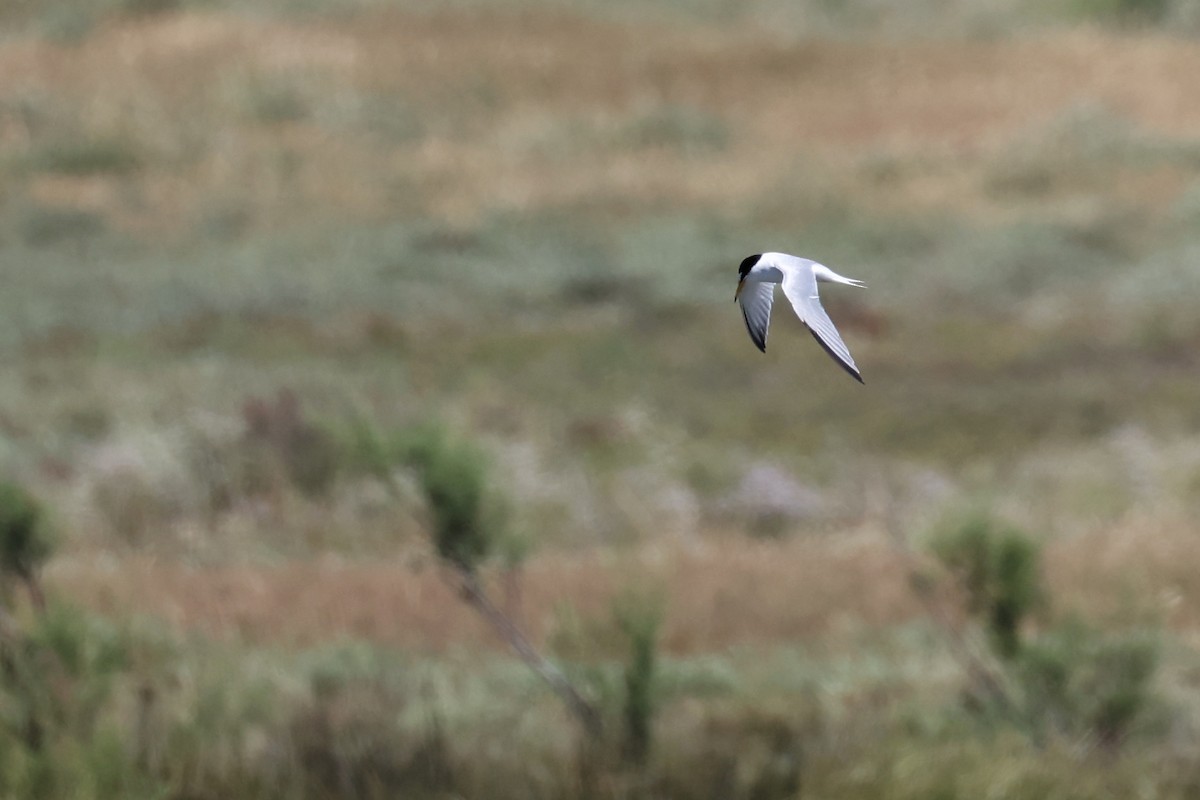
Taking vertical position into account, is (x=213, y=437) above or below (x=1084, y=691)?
below

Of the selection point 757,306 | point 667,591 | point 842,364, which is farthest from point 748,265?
point 667,591

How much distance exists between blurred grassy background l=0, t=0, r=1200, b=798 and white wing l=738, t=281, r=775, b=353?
2501 mm

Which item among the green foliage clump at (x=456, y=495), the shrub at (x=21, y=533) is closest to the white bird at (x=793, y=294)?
the green foliage clump at (x=456, y=495)

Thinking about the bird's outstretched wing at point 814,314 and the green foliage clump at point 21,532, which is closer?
the bird's outstretched wing at point 814,314

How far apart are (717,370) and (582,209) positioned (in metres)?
8.12

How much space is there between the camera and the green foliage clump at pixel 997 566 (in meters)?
6.27

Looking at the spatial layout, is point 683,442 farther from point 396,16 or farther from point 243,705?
point 396,16

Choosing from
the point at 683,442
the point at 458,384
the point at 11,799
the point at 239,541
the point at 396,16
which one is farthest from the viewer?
the point at 396,16

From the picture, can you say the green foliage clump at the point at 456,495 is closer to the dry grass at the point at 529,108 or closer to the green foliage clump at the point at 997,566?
the green foliage clump at the point at 997,566

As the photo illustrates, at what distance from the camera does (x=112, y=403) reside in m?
17.8

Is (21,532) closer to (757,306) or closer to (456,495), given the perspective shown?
(456,495)

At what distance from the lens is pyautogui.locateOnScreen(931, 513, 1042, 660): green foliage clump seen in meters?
6.27

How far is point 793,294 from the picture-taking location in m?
2.60

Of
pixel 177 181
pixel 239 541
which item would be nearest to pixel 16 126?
A: pixel 177 181
